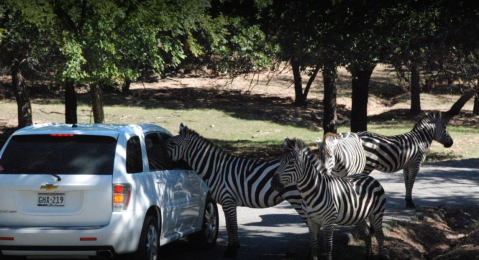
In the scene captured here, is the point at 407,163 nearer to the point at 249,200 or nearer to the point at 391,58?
the point at 391,58

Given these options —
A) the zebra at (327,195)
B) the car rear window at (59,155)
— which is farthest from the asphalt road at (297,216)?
the car rear window at (59,155)

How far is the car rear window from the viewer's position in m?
7.43

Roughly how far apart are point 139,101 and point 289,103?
28.4 feet

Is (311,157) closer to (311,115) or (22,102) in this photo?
(22,102)

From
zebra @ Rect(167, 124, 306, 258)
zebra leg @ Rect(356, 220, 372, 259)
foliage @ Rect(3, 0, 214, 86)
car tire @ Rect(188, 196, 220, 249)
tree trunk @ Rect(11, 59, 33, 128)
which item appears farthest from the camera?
tree trunk @ Rect(11, 59, 33, 128)

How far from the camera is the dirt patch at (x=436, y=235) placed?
9.98 meters

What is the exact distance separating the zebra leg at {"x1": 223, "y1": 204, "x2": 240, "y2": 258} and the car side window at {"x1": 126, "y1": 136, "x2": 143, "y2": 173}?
6.69 ft

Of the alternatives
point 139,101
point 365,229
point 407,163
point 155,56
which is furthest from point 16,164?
point 139,101

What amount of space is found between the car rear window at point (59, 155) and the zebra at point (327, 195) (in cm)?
209

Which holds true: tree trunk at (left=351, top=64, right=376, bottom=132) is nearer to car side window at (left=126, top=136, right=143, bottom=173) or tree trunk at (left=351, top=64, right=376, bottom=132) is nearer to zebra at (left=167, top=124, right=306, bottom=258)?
zebra at (left=167, top=124, right=306, bottom=258)

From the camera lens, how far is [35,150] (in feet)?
24.9

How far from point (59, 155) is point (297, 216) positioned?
675cm

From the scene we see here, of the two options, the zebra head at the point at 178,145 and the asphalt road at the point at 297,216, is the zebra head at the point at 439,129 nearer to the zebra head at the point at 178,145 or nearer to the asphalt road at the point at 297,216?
the asphalt road at the point at 297,216

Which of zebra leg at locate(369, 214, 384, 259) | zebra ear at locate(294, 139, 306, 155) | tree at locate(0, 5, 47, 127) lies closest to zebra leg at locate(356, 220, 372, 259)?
zebra leg at locate(369, 214, 384, 259)
